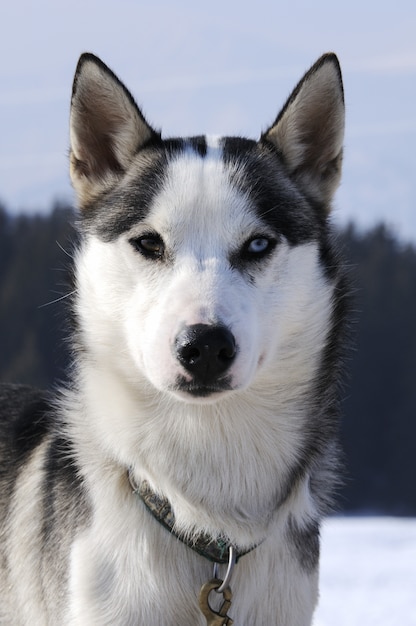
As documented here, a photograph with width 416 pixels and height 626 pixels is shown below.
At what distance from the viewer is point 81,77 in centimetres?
384

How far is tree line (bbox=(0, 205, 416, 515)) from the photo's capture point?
4341 centimetres

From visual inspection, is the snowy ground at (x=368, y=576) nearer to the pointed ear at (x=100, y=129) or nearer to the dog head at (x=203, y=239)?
the dog head at (x=203, y=239)

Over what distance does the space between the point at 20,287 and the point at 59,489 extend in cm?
4293

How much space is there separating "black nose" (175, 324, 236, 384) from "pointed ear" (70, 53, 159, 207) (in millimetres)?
1049

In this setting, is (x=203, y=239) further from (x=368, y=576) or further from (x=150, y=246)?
(x=368, y=576)

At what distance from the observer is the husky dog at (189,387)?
3525 millimetres

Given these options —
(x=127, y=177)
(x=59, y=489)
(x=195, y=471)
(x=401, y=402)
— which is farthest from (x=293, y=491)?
(x=401, y=402)

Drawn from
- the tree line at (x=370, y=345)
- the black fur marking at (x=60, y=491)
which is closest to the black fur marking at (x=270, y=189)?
the black fur marking at (x=60, y=491)

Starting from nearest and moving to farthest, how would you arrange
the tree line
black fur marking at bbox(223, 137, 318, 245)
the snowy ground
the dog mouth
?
the dog mouth
black fur marking at bbox(223, 137, 318, 245)
the snowy ground
the tree line

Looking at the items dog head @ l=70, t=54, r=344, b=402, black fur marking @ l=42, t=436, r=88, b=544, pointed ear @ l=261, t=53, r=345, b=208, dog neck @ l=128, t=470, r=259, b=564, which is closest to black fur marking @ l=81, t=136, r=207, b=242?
dog head @ l=70, t=54, r=344, b=402

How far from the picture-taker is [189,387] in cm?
334

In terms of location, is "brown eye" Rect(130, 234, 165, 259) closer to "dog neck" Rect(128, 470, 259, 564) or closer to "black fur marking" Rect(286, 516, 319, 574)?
"dog neck" Rect(128, 470, 259, 564)

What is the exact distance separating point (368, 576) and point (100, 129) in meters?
4.13

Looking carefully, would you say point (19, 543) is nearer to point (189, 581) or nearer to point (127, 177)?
point (189, 581)
